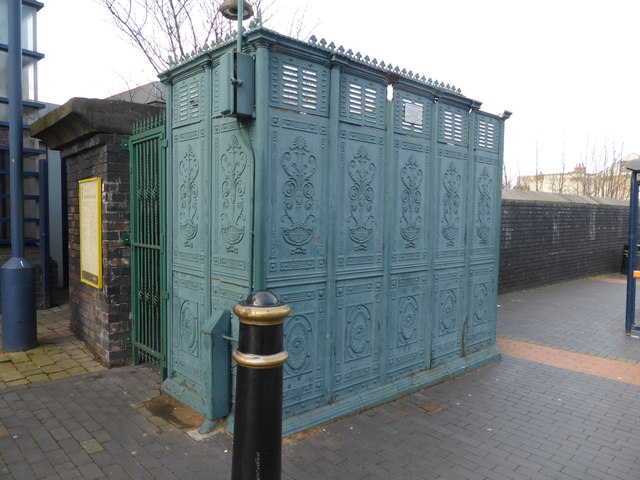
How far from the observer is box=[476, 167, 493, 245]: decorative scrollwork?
5.95m

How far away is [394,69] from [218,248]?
96.0 inches

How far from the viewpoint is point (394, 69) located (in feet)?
15.6

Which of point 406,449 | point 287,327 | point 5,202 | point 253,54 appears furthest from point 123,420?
point 5,202

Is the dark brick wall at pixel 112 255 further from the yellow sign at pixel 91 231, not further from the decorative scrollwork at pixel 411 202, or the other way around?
the decorative scrollwork at pixel 411 202

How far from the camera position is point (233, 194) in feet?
12.9

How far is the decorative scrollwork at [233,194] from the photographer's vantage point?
3.85 meters

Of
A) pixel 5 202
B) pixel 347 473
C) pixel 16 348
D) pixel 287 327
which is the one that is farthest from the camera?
pixel 5 202

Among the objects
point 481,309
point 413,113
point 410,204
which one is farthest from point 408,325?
point 413,113

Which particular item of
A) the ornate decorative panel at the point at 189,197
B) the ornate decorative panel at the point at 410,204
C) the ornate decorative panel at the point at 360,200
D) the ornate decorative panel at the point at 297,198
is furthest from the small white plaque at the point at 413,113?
the ornate decorative panel at the point at 189,197

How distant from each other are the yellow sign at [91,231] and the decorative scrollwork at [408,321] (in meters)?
3.42

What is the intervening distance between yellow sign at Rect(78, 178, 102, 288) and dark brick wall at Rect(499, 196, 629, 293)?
29.1 ft

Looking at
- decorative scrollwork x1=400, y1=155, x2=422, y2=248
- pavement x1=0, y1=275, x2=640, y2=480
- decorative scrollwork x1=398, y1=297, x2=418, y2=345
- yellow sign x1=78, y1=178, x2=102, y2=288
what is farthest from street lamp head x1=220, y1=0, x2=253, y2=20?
pavement x1=0, y1=275, x2=640, y2=480

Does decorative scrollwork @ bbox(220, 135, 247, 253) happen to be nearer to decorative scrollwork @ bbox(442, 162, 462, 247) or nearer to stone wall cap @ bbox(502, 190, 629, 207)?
decorative scrollwork @ bbox(442, 162, 462, 247)

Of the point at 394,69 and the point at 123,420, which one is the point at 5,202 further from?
the point at 394,69
